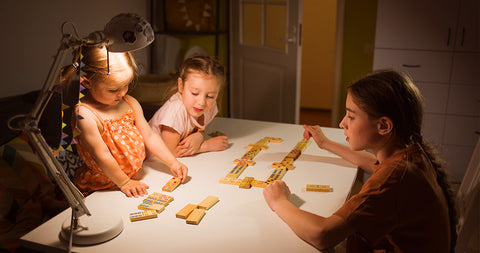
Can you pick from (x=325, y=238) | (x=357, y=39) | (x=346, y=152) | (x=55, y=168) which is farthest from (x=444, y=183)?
(x=357, y=39)

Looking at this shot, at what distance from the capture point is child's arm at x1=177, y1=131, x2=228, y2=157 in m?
1.80

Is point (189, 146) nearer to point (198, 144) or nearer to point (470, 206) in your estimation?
point (198, 144)

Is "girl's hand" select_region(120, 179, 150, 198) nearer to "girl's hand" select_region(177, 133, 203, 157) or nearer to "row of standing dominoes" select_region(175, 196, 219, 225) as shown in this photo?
"row of standing dominoes" select_region(175, 196, 219, 225)

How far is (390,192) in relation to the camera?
112cm

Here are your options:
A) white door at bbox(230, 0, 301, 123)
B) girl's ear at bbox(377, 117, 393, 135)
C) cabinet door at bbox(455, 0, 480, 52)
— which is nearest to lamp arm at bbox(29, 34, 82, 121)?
girl's ear at bbox(377, 117, 393, 135)

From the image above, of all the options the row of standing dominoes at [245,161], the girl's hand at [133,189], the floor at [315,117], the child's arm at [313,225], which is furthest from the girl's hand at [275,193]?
the floor at [315,117]

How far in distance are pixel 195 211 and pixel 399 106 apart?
669 millimetres

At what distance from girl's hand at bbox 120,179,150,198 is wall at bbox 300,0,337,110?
4.44 metres

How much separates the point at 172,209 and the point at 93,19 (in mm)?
2226

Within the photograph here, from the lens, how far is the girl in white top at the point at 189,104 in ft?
5.67

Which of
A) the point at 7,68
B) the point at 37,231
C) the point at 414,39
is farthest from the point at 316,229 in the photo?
the point at 414,39

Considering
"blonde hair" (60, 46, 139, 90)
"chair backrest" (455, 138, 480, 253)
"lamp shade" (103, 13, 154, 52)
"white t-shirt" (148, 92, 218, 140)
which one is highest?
"lamp shade" (103, 13, 154, 52)

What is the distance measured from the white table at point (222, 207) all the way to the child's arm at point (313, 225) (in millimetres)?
22

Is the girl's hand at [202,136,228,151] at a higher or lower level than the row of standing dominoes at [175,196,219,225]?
higher
